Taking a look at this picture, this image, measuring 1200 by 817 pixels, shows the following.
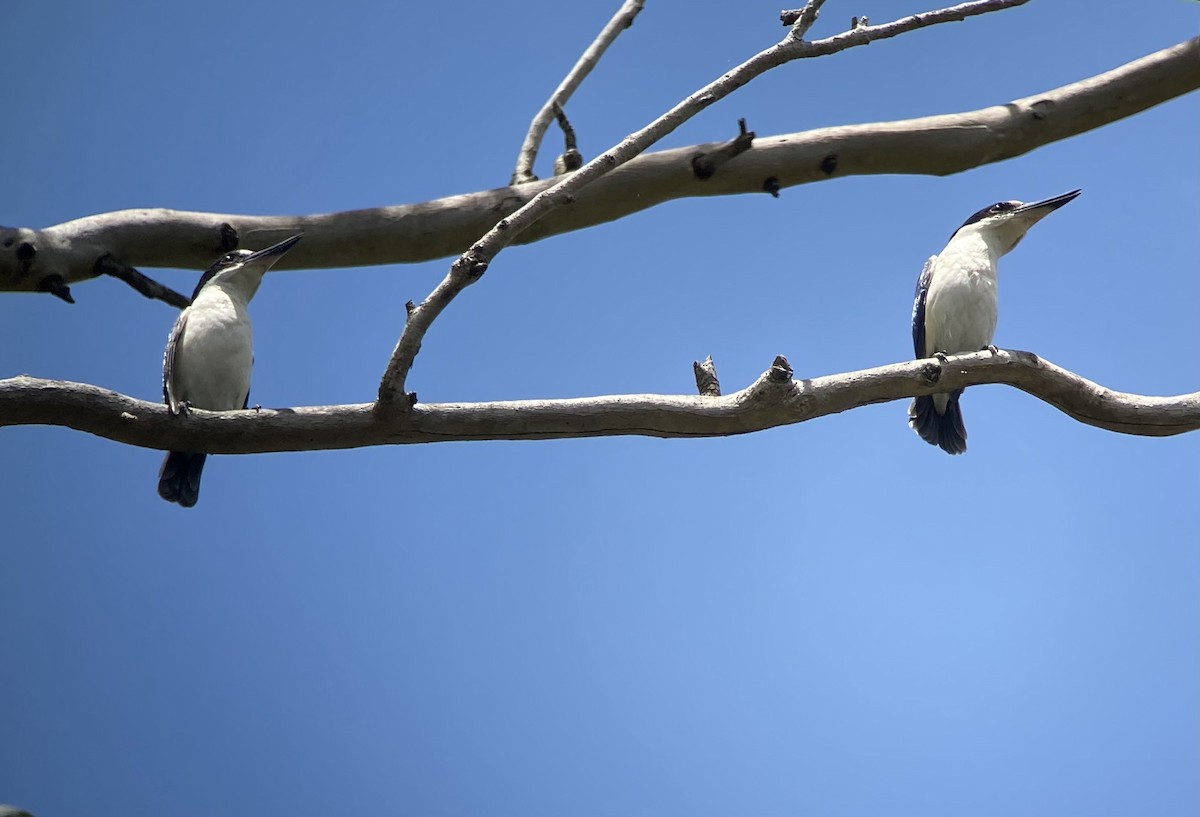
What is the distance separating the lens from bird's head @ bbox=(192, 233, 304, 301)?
4.82 m

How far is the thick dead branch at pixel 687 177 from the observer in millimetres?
4926

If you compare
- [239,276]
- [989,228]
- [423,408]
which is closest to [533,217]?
[423,408]

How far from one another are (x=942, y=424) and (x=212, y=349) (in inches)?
135

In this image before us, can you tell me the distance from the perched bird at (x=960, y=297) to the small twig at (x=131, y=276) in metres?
3.49

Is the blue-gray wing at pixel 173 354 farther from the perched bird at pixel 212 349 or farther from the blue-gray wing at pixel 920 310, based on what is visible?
the blue-gray wing at pixel 920 310

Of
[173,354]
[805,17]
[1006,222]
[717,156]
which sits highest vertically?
[1006,222]

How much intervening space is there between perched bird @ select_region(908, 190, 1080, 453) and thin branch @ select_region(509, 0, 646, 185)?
6.54ft

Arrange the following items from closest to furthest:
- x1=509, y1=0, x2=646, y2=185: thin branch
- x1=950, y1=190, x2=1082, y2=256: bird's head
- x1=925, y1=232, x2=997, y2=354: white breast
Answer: x1=925, y1=232, x2=997, y2=354: white breast, x1=950, y1=190, x2=1082, y2=256: bird's head, x1=509, y1=0, x2=646, y2=185: thin branch

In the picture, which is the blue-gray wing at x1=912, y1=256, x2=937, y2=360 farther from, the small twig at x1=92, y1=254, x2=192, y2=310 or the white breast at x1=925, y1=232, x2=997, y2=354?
the small twig at x1=92, y1=254, x2=192, y2=310

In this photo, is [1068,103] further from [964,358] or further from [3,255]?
[3,255]

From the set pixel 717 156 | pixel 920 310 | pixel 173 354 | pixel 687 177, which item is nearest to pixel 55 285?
pixel 173 354

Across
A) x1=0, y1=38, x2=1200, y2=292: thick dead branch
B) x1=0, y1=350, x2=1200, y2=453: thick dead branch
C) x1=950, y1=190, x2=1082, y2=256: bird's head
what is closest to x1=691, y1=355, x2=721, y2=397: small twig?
x1=0, y1=350, x2=1200, y2=453: thick dead branch

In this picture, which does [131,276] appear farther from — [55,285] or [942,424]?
[942,424]

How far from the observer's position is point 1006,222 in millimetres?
5277
